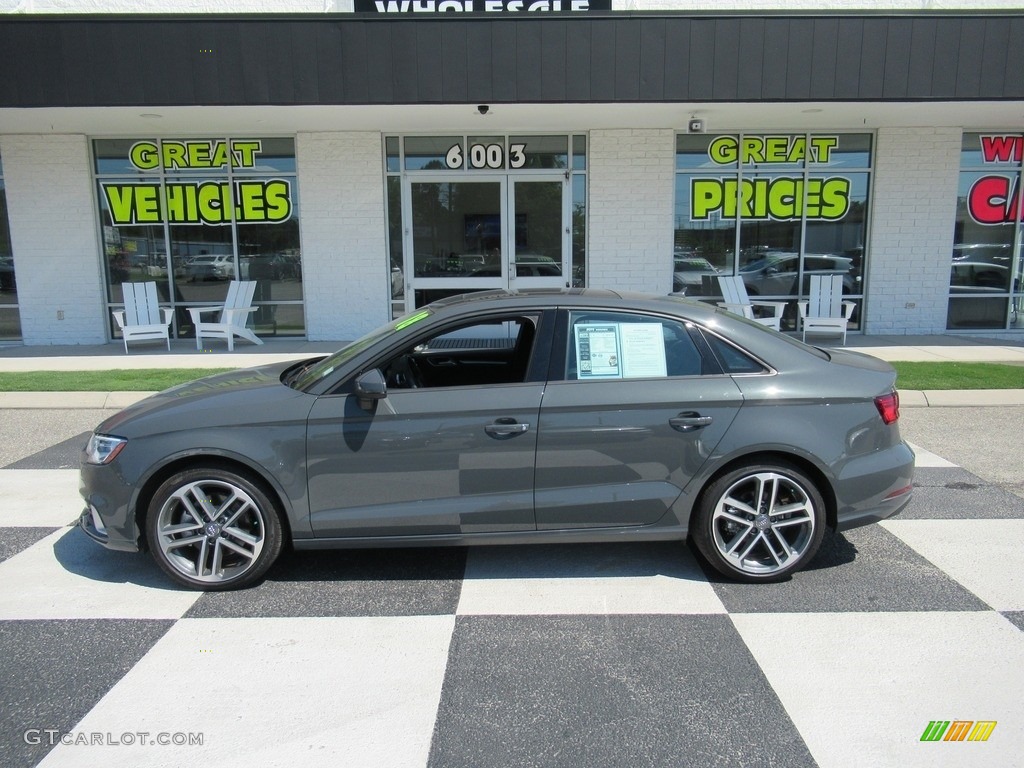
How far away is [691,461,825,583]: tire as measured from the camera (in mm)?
3936

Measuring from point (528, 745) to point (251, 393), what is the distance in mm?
2334

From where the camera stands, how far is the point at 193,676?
3189 mm

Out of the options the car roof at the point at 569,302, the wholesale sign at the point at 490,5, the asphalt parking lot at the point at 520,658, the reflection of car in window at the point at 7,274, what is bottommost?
the asphalt parking lot at the point at 520,658

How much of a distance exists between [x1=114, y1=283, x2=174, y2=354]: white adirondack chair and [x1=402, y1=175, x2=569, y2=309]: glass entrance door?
401cm

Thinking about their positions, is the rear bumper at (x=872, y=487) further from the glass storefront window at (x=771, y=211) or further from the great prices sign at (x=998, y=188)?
the great prices sign at (x=998, y=188)

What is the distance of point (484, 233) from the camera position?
12555 millimetres

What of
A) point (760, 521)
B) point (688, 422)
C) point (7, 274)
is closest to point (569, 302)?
point (688, 422)

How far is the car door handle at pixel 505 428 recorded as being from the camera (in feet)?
12.6

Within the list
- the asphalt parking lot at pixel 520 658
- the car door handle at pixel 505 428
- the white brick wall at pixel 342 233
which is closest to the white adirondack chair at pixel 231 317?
the white brick wall at pixel 342 233

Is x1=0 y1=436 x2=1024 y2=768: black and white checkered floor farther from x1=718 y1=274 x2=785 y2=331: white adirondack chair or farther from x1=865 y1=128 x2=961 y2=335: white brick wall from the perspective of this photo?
x1=865 y1=128 x2=961 y2=335: white brick wall

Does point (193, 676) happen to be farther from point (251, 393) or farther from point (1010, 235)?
point (1010, 235)

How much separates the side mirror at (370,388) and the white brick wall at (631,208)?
893cm

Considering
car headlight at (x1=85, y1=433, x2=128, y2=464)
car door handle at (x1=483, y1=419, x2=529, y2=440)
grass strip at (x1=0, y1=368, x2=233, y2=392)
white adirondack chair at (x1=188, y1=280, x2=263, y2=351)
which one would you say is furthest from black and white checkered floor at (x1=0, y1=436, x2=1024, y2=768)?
white adirondack chair at (x1=188, y1=280, x2=263, y2=351)

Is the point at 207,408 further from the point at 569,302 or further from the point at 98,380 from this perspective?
the point at 98,380
